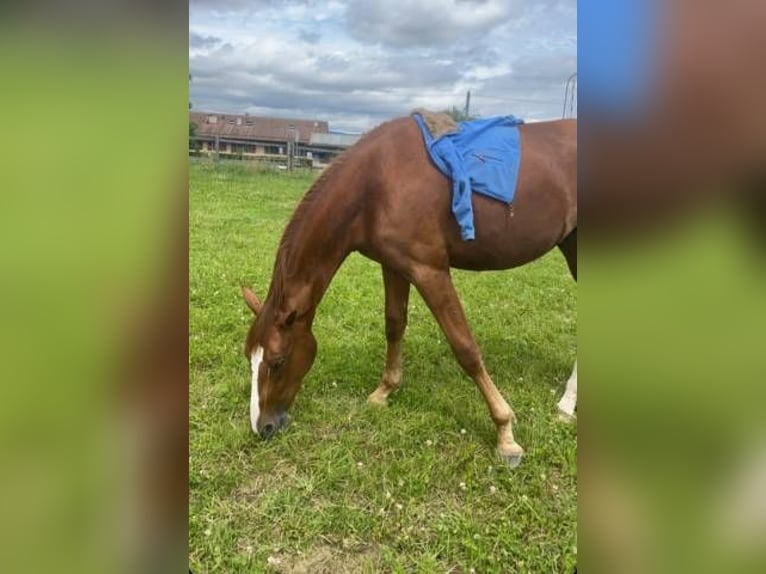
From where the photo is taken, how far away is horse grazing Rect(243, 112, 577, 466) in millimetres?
2350

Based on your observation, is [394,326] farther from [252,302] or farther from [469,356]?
[252,302]

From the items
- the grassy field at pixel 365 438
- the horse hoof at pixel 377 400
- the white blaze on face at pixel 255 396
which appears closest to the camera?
the grassy field at pixel 365 438

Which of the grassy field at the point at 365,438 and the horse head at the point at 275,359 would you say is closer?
the grassy field at the point at 365,438

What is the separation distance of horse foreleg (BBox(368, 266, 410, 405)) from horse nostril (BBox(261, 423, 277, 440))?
68 centimetres

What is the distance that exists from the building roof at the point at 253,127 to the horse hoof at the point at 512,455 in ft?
5.20

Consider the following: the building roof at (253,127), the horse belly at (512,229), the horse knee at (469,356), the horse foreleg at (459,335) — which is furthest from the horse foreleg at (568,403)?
the building roof at (253,127)

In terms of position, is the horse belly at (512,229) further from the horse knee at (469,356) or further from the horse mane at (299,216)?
the horse mane at (299,216)

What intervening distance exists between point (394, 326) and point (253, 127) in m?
1.70

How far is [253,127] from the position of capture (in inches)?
60.9

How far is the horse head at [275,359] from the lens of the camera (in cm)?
236
